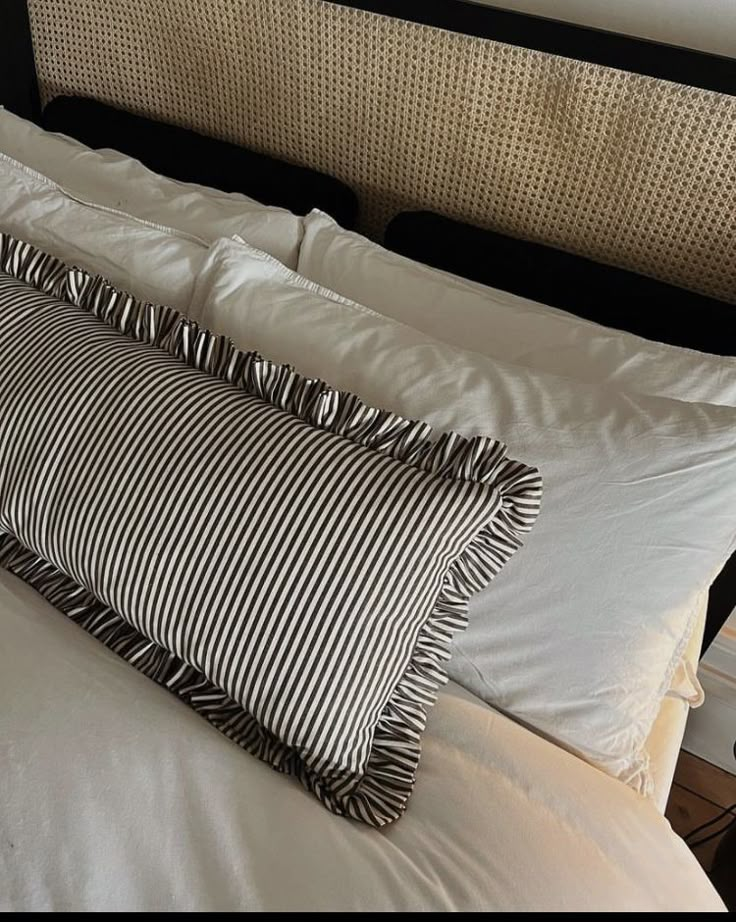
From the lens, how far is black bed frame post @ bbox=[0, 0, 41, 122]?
56.9 inches

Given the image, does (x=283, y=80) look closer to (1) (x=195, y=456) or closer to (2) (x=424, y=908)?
(1) (x=195, y=456)

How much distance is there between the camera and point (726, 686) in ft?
4.20

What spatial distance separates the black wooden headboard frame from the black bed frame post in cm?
69

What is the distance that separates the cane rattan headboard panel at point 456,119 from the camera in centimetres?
95

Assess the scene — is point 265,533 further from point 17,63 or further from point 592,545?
point 17,63

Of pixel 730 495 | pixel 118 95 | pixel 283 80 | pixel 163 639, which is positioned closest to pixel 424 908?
pixel 163 639

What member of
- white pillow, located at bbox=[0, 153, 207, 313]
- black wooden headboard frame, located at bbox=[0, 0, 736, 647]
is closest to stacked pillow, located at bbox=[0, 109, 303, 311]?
white pillow, located at bbox=[0, 153, 207, 313]

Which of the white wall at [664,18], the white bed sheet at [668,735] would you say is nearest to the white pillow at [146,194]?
the white wall at [664,18]

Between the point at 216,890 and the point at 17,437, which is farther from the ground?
the point at 17,437

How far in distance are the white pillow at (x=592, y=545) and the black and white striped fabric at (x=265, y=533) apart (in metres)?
0.06

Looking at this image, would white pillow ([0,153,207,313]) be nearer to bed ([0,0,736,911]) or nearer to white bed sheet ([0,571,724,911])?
bed ([0,0,736,911])

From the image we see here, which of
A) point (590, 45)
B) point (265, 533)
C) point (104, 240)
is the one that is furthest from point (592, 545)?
point (104, 240)

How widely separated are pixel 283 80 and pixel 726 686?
1122 mm

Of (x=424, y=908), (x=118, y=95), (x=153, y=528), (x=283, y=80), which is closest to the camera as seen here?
(x=424, y=908)
